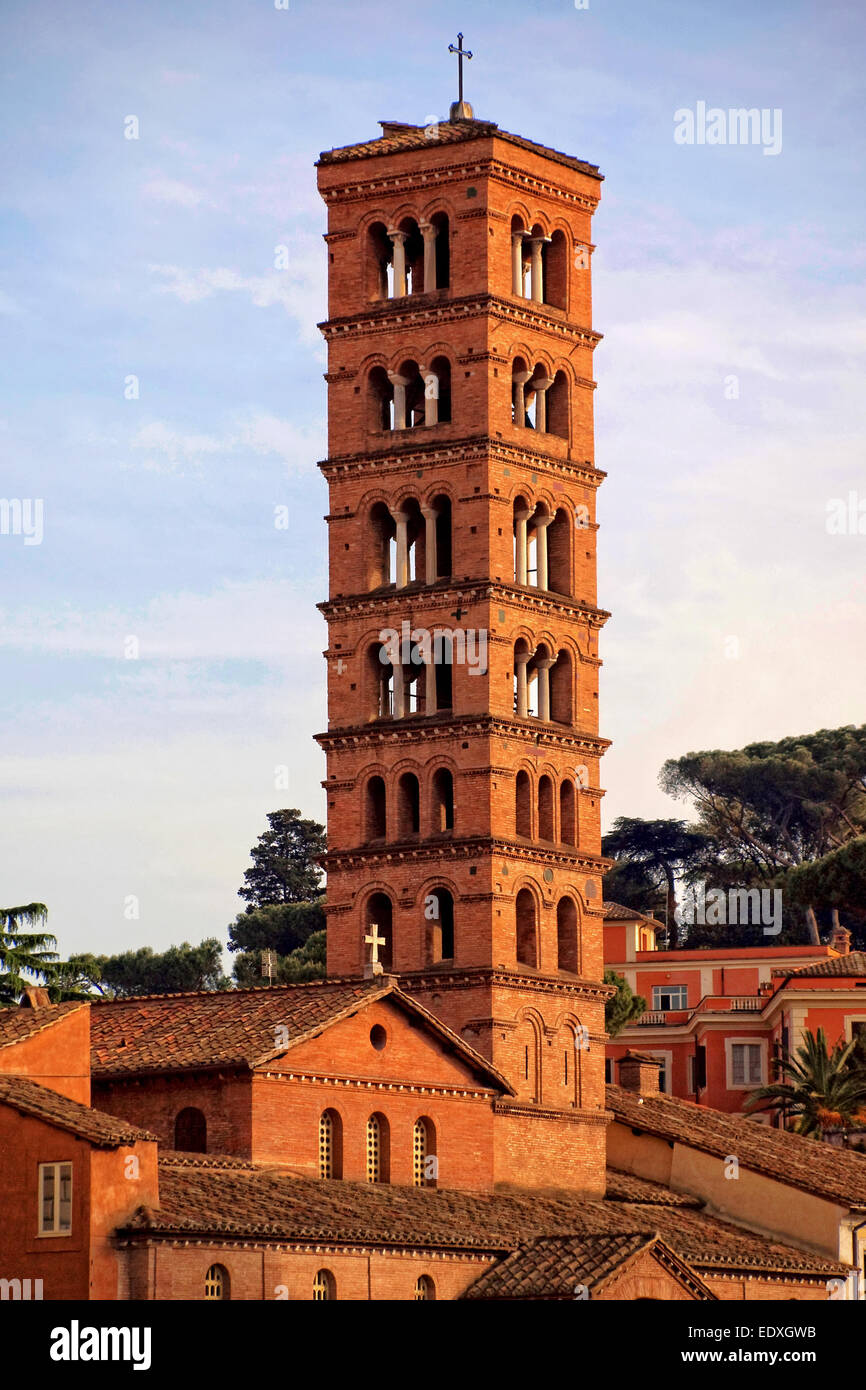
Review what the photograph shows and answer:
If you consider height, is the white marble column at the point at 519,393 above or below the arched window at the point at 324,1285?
above

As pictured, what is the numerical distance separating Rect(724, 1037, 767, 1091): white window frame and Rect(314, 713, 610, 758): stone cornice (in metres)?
43.5

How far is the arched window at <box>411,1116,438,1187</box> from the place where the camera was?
222ft

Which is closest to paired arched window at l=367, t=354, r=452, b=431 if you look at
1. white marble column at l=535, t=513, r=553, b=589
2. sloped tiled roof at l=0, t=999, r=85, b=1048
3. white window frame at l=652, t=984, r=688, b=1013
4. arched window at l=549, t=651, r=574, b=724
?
white marble column at l=535, t=513, r=553, b=589

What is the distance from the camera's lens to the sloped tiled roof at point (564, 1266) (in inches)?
2392

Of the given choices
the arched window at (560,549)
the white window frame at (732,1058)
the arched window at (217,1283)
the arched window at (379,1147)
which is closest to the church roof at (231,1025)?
the arched window at (379,1147)

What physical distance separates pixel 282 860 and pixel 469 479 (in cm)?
8657

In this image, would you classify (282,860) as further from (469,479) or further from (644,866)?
(469,479)

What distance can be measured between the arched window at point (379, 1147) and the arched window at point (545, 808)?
33.8 ft

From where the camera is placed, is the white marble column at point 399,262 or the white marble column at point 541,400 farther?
the white marble column at point 541,400

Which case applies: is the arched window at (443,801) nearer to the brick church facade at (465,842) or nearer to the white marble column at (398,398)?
the brick church facade at (465,842)
